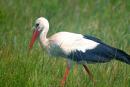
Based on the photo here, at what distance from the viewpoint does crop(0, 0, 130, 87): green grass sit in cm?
866

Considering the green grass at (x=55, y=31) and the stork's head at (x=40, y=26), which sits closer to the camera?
the green grass at (x=55, y=31)

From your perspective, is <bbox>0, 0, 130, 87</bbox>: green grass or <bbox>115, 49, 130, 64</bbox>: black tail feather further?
<bbox>115, 49, 130, 64</bbox>: black tail feather

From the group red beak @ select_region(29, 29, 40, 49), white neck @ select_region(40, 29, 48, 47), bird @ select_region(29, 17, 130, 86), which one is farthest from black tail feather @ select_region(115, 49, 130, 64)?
red beak @ select_region(29, 29, 40, 49)

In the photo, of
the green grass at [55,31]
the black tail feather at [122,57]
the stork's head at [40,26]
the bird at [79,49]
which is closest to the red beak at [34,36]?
the stork's head at [40,26]

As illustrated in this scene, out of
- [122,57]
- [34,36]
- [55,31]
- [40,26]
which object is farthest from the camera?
[55,31]

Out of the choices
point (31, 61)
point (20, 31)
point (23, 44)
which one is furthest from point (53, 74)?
point (20, 31)

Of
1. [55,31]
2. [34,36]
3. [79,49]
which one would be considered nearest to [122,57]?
[79,49]

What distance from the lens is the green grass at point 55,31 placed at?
8656 millimetres

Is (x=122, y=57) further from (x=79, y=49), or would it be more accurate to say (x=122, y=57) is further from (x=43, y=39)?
(x=43, y=39)

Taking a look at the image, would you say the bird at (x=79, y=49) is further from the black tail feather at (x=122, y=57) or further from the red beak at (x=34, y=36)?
the red beak at (x=34, y=36)

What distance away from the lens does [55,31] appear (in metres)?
11.7

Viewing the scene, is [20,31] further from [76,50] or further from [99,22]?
[76,50]

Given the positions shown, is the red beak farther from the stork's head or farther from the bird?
the bird

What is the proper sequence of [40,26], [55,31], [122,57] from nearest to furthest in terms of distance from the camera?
[122,57], [40,26], [55,31]
